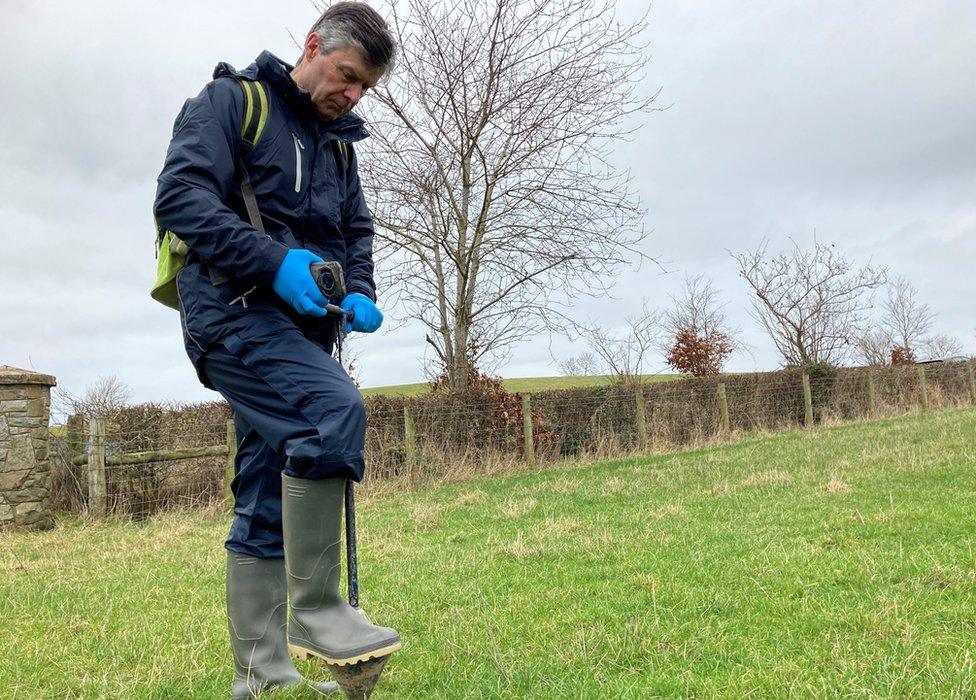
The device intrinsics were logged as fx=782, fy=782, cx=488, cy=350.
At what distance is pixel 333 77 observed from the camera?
2.41 meters

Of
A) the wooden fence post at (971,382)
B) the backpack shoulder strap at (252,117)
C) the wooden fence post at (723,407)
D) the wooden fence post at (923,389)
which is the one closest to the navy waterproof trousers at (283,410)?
the backpack shoulder strap at (252,117)

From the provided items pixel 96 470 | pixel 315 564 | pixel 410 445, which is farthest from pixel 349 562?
pixel 410 445

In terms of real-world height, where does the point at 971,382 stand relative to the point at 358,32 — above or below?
below

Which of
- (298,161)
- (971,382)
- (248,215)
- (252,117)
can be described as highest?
(252,117)

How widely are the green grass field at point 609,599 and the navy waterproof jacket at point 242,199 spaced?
1.19 m

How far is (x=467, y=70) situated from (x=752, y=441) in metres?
8.57

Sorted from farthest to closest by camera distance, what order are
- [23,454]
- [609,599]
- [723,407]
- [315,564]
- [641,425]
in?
[723,407] < [641,425] < [23,454] < [609,599] < [315,564]

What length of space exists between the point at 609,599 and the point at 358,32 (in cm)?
248

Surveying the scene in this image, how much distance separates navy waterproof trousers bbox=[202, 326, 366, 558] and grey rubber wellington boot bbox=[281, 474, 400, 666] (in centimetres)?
6

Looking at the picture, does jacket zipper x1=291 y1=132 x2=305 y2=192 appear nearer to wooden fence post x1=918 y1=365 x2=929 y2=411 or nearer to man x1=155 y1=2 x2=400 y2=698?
man x1=155 y1=2 x2=400 y2=698

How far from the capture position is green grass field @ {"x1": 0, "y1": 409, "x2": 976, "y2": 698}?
2.42m

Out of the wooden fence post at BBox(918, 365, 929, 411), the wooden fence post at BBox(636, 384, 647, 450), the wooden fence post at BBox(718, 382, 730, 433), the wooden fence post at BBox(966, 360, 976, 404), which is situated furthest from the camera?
the wooden fence post at BBox(966, 360, 976, 404)

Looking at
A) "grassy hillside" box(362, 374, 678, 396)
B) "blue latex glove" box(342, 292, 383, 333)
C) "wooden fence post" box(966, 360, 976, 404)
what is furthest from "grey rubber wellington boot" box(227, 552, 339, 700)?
"wooden fence post" box(966, 360, 976, 404)

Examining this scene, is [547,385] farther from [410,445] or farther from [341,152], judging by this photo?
[341,152]
